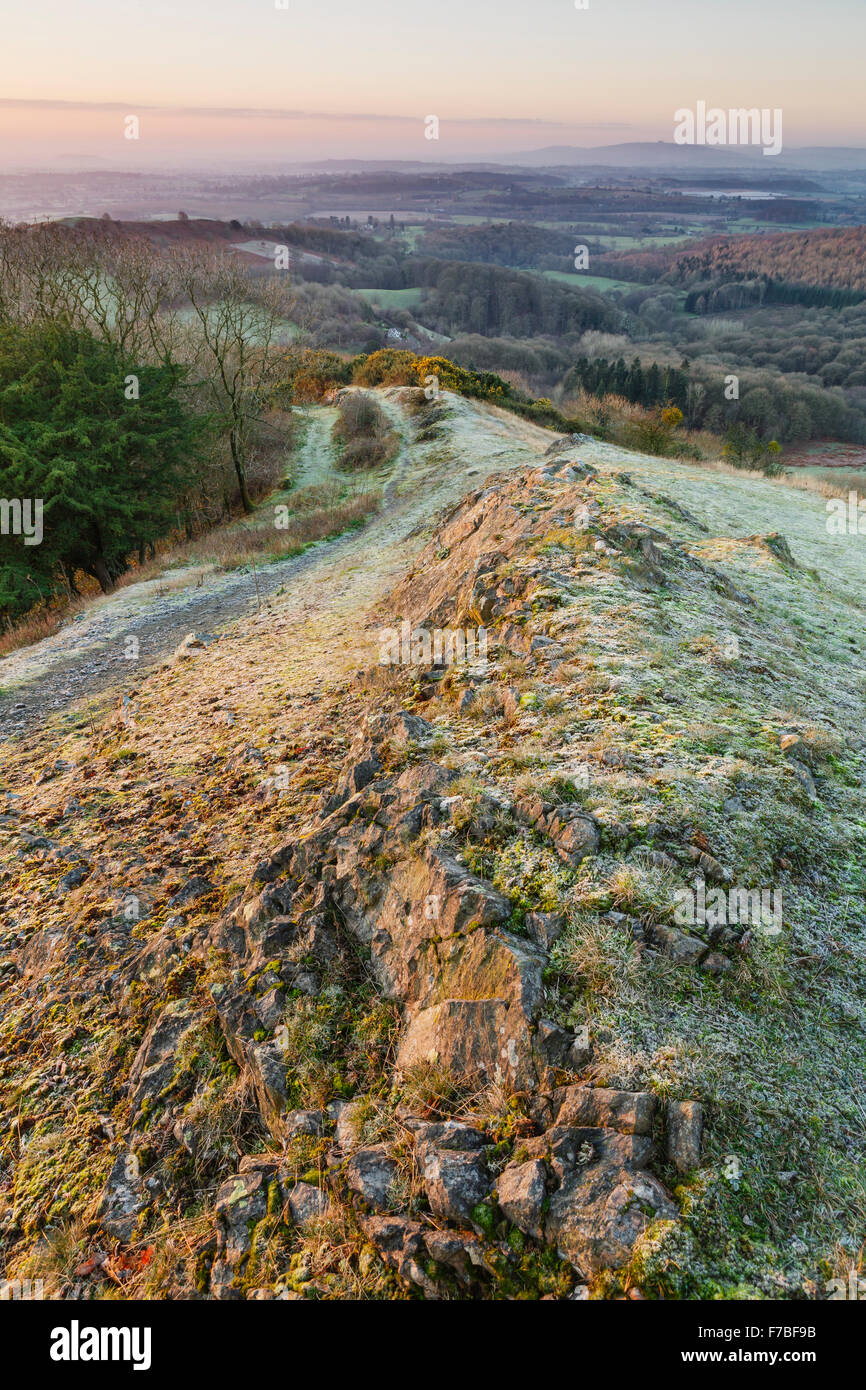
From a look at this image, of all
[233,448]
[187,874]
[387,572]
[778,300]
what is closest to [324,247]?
[778,300]

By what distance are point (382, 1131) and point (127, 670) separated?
13.1m

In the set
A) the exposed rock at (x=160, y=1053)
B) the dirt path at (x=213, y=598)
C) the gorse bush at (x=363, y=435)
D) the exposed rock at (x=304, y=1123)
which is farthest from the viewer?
the gorse bush at (x=363, y=435)

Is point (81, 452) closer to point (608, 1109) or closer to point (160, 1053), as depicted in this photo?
point (160, 1053)

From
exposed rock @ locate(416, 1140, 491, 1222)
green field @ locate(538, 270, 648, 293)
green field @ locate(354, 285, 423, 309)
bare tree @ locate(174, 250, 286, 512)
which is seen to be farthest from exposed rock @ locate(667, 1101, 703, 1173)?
green field @ locate(538, 270, 648, 293)

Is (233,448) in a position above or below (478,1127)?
above

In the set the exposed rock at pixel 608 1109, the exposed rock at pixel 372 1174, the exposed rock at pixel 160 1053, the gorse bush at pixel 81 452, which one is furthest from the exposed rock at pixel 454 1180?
the gorse bush at pixel 81 452

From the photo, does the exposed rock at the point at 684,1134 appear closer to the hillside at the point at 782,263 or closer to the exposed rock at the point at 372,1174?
the exposed rock at the point at 372,1174

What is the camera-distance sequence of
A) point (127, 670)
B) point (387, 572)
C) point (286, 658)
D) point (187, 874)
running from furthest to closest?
point (387, 572)
point (127, 670)
point (286, 658)
point (187, 874)

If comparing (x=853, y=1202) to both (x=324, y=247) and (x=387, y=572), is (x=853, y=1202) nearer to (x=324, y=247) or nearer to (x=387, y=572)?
(x=387, y=572)

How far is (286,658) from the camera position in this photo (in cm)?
1400

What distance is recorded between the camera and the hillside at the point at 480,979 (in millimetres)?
3865

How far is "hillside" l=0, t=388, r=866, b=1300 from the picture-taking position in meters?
3.87

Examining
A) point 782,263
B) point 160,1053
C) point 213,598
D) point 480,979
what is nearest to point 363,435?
point 213,598
